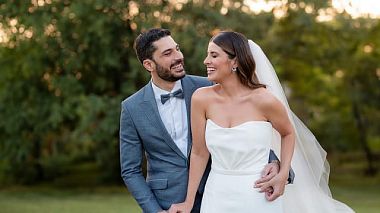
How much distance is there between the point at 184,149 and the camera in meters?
4.18

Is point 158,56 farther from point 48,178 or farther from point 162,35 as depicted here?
point 48,178

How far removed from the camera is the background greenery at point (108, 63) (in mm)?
16156

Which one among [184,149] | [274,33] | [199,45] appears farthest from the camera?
[274,33]

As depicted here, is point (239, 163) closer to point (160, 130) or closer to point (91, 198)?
point (160, 130)

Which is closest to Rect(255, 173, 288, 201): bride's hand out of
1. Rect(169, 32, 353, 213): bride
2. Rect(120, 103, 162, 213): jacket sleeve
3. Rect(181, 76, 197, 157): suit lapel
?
Rect(169, 32, 353, 213): bride

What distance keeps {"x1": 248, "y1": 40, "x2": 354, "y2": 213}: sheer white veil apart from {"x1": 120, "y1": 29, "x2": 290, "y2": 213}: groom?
0.47 m

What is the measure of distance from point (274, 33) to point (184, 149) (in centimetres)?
1602

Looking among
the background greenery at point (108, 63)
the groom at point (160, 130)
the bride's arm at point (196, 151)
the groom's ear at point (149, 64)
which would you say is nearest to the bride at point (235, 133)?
the bride's arm at point (196, 151)

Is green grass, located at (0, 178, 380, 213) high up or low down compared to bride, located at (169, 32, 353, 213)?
down

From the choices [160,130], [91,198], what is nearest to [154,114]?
[160,130]

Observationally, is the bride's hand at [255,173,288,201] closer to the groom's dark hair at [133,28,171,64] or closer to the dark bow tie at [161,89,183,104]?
the dark bow tie at [161,89,183,104]

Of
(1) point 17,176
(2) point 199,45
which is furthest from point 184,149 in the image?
(1) point 17,176

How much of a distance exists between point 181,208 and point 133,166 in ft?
1.22

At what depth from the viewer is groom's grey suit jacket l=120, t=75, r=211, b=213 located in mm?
4156
